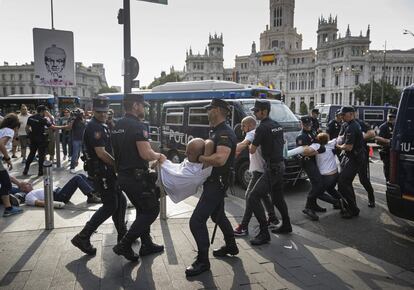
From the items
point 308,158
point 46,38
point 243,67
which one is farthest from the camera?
point 243,67

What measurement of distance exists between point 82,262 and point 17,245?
110 cm

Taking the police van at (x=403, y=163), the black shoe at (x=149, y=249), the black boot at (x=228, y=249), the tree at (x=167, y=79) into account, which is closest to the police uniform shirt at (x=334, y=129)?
the police van at (x=403, y=163)

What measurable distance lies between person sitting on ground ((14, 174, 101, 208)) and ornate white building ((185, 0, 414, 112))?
273ft

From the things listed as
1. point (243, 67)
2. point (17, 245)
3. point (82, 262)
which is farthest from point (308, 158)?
point (243, 67)

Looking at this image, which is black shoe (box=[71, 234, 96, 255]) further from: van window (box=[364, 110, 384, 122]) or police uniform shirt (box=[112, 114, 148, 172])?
van window (box=[364, 110, 384, 122])

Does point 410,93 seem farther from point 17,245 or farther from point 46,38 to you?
point 46,38

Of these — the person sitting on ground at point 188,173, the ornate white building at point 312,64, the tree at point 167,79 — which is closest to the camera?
the person sitting on ground at point 188,173

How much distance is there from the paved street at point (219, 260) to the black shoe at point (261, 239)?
87 millimetres

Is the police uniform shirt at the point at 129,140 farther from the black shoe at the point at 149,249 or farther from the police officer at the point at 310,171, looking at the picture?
the police officer at the point at 310,171

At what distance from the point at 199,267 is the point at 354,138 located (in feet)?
12.3

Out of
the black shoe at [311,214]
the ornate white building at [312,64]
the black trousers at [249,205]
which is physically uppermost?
the ornate white building at [312,64]

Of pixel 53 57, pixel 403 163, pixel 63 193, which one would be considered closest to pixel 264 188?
pixel 403 163

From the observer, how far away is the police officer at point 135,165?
3.55 meters

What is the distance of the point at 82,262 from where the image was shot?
3.77 metres
